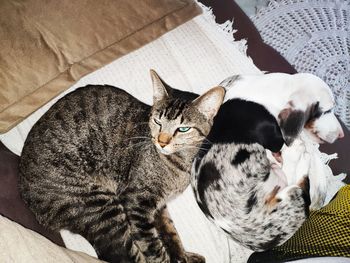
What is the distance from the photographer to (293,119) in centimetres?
186

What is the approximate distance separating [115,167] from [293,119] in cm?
96

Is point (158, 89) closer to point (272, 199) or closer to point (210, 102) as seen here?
point (210, 102)

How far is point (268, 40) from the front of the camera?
7.70 feet

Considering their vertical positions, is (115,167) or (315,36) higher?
(315,36)

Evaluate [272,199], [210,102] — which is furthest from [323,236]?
[210,102]

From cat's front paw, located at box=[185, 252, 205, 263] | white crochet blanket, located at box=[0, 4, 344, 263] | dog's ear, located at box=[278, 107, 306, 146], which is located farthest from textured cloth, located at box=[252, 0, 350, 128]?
cat's front paw, located at box=[185, 252, 205, 263]

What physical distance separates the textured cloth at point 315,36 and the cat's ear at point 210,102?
0.72 metres

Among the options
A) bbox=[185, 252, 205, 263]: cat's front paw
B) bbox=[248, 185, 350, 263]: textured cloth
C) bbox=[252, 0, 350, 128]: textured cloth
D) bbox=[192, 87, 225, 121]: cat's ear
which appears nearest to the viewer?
bbox=[248, 185, 350, 263]: textured cloth

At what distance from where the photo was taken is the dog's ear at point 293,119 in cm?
185

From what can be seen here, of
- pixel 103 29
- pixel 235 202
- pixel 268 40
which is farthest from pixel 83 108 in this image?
pixel 268 40

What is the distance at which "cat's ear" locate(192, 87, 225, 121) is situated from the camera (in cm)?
174

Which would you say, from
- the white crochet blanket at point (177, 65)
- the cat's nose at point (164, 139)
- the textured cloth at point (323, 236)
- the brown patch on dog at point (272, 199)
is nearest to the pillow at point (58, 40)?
the white crochet blanket at point (177, 65)

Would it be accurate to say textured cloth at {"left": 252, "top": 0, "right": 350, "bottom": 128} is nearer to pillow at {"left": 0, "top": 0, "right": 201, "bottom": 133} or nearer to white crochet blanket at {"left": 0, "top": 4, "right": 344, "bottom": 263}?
white crochet blanket at {"left": 0, "top": 4, "right": 344, "bottom": 263}

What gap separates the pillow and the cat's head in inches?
17.2
